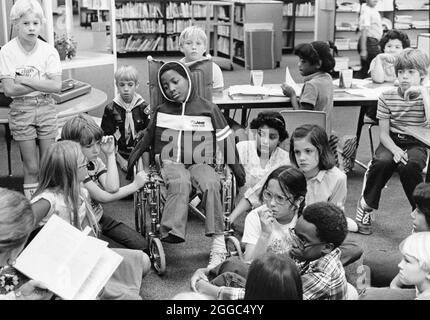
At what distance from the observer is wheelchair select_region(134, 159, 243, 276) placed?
3.25 m

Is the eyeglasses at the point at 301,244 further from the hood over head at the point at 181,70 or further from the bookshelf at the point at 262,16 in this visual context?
the bookshelf at the point at 262,16

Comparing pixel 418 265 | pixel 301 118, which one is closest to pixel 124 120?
pixel 301 118

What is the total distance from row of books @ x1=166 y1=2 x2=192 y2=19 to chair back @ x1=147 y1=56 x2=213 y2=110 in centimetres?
804

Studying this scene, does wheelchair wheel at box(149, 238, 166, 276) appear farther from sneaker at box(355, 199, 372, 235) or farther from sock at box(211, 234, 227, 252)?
sneaker at box(355, 199, 372, 235)

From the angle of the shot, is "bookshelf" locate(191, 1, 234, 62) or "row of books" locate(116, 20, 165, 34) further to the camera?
"row of books" locate(116, 20, 165, 34)

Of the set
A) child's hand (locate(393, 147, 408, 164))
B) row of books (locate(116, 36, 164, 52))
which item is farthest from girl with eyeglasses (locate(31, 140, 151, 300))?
row of books (locate(116, 36, 164, 52))

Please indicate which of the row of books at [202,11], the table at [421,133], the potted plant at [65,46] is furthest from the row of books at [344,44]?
the table at [421,133]

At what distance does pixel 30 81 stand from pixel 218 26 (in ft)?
26.2

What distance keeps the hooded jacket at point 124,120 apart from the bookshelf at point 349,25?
588 centimetres

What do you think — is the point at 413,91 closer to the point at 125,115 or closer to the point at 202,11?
the point at 125,115

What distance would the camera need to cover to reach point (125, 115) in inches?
171

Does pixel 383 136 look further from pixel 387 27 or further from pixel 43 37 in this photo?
pixel 387 27

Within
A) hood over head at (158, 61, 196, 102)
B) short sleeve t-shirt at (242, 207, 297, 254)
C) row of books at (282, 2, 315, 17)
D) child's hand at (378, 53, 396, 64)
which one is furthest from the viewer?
row of books at (282, 2, 315, 17)
